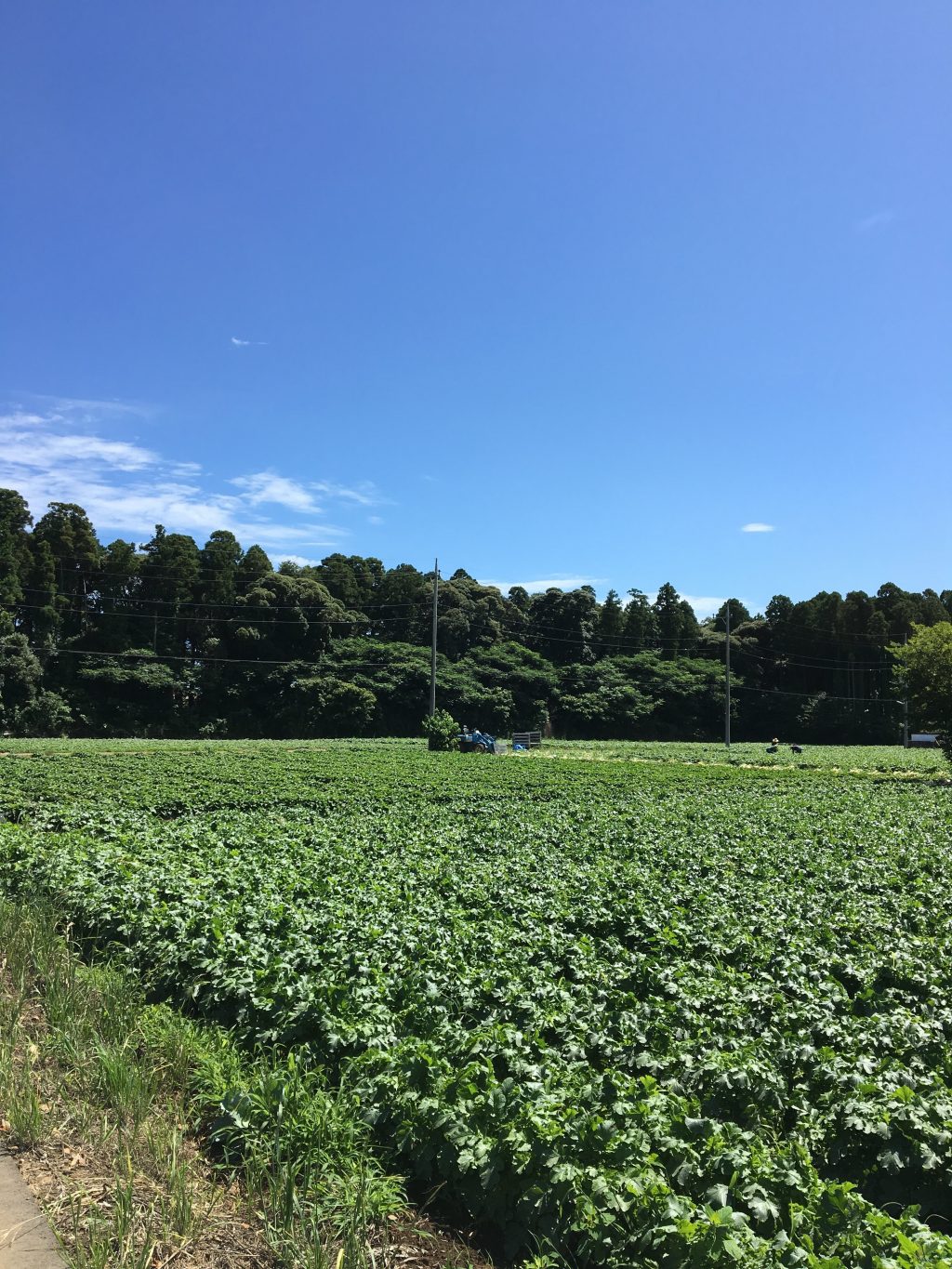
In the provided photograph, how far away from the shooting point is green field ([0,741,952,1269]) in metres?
3.23

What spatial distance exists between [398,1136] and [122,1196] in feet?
3.94

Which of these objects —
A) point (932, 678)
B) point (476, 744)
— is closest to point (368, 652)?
point (476, 744)

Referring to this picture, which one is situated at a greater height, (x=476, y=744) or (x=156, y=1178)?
(x=156, y=1178)

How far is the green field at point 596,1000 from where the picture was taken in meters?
3.23

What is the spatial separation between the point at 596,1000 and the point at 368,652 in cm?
5791

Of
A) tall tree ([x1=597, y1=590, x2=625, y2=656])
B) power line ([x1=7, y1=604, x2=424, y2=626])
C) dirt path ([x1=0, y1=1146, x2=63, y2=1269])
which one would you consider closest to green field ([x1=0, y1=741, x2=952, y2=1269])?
dirt path ([x1=0, y1=1146, x2=63, y2=1269])

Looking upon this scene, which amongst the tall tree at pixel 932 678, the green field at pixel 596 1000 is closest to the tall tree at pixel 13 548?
the green field at pixel 596 1000

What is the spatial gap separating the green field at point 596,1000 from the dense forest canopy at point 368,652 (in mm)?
30880

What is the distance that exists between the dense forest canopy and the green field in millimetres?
30880

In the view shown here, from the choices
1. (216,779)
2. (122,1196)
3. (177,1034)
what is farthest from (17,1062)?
(216,779)

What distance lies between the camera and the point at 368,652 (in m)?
62.6

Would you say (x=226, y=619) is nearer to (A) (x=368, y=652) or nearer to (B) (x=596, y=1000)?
(A) (x=368, y=652)

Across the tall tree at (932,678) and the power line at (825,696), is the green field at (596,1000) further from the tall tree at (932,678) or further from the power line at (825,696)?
the power line at (825,696)

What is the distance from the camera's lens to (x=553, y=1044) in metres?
5.07
